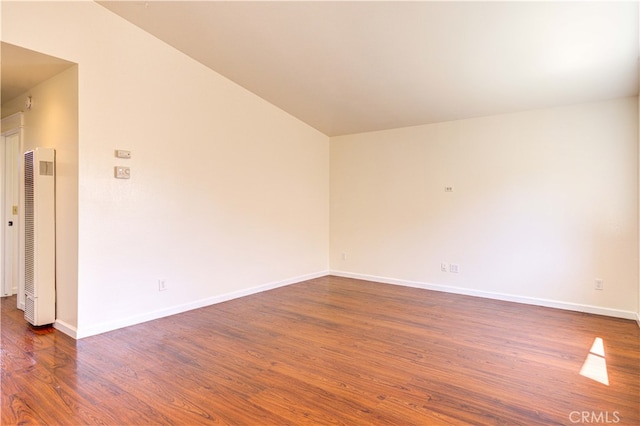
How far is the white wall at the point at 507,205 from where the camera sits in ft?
12.8

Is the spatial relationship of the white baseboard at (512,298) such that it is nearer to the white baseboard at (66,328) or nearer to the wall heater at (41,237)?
the white baseboard at (66,328)

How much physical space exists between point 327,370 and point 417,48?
9.87ft

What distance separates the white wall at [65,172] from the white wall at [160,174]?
0.09 metres

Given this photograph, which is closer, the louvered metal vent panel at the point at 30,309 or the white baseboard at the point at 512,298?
the louvered metal vent panel at the point at 30,309

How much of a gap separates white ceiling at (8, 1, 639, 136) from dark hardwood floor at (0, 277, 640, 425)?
2542 millimetres

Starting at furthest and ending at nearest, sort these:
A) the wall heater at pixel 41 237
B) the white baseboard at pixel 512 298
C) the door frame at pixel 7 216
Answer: the door frame at pixel 7 216 → the white baseboard at pixel 512 298 → the wall heater at pixel 41 237

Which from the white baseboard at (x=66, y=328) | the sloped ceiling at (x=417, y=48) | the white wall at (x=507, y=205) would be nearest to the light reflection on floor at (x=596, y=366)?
the white wall at (x=507, y=205)

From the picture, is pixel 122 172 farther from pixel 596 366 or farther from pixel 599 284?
pixel 599 284

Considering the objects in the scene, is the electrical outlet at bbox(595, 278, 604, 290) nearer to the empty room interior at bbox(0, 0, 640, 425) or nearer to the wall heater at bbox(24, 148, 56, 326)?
the empty room interior at bbox(0, 0, 640, 425)

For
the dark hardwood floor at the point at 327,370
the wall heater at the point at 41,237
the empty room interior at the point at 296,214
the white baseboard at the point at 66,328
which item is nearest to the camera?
the dark hardwood floor at the point at 327,370

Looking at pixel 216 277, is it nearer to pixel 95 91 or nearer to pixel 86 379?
pixel 86 379

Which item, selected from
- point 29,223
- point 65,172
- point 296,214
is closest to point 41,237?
point 29,223

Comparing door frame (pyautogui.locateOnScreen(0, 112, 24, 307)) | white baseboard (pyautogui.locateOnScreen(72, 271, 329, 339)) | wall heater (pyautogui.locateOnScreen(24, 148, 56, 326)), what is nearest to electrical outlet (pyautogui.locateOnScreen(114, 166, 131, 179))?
wall heater (pyautogui.locateOnScreen(24, 148, 56, 326))

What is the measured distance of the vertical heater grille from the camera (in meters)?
3.46
